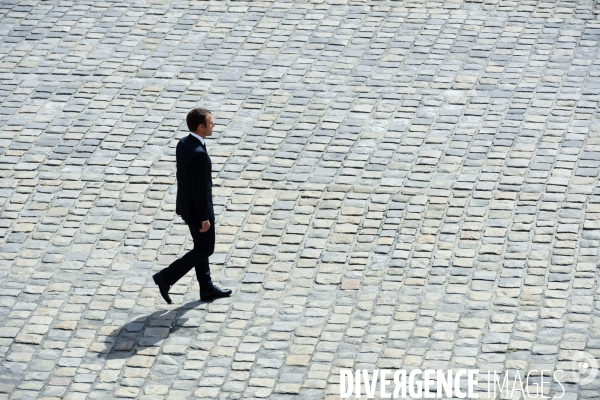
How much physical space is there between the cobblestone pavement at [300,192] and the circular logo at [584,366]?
100 mm

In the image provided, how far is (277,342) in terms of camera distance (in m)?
9.12

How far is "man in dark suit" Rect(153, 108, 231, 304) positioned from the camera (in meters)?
9.17

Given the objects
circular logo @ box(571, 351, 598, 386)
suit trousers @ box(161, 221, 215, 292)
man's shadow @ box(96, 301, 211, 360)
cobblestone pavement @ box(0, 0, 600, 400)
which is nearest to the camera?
circular logo @ box(571, 351, 598, 386)

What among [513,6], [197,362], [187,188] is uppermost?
[187,188]

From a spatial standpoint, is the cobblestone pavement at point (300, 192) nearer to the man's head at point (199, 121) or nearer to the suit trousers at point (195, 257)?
the suit trousers at point (195, 257)

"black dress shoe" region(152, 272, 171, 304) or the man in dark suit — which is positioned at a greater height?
the man in dark suit

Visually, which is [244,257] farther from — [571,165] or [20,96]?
[20,96]

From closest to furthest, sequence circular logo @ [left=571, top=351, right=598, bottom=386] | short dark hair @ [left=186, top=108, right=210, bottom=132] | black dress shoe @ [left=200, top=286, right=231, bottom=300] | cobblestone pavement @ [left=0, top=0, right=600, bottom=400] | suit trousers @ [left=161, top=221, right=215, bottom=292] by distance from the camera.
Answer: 1. circular logo @ [left=571, top=351, right=598, bottom=386]
2. cobblestone pavement @ [left=0, top=0, right=600, bottom=400]
3. short dark hair @ [left=186, top=108, right=210, bottom=132]
4. suit trousers @ [left=161, top=221, right=215, bottom=292]
5. black dress shoe @ [left=200, top=286, right=231, bottom=300]

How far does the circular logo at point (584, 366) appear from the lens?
27.7ft

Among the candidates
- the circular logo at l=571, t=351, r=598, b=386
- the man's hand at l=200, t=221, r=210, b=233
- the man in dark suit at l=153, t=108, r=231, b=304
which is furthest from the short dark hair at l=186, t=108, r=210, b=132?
the circular logo at l=571, t=351, r=598, b=386

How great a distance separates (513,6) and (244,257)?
6.77 m

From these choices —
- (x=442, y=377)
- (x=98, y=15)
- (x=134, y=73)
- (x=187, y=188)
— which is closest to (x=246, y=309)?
(x=187, y=188)

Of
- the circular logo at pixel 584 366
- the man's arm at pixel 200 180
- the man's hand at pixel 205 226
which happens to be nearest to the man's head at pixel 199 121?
the man's arm at pixel 200 180

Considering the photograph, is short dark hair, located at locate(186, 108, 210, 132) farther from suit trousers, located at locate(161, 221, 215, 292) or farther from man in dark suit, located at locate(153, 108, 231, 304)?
suit trousers, located at locate(161, 221, 215, 292)
